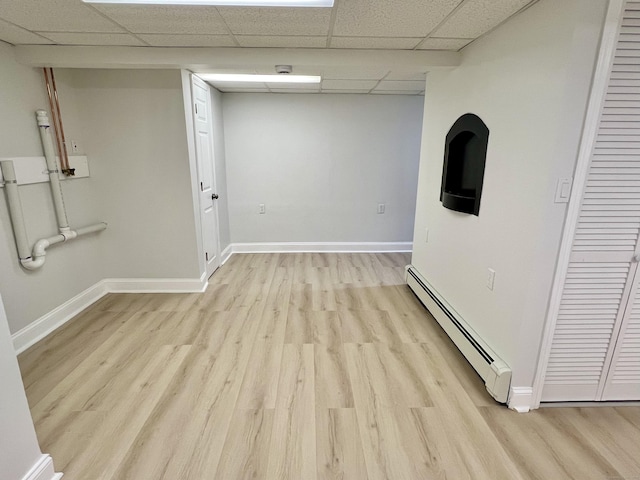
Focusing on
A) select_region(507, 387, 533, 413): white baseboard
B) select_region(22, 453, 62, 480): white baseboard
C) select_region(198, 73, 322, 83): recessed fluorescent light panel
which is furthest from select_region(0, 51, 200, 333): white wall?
select_region(507, 387, 533, 413): white baseboard

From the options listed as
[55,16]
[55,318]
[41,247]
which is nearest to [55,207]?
[41,247]

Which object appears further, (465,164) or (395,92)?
(395,92)

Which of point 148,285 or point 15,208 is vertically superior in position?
point 15,208

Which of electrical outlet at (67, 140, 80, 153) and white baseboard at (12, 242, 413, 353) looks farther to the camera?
electrical outlet at (67, 140, 80, 153)

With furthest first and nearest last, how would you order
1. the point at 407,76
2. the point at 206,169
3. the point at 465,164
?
the point at 206,169 → the point at 407,76 → the point at 465,164

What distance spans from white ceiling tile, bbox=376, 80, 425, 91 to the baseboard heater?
7.09ft

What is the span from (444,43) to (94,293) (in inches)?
150

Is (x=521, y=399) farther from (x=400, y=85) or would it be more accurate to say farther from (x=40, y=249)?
(x=40, y=249)

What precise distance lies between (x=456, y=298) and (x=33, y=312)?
3.31 m

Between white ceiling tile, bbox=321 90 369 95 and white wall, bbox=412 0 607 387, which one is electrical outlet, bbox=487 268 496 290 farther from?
white ceiling tile, bbox=321 90 369 95

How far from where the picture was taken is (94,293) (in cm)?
327

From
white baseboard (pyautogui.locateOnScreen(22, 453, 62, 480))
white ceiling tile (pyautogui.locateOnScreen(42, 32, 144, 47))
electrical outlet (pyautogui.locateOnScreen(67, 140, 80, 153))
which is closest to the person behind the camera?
white baseboard (pyautogui.locateOnScreen(22, 453, 62, 480))

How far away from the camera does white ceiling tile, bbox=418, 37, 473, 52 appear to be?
90.0 inches

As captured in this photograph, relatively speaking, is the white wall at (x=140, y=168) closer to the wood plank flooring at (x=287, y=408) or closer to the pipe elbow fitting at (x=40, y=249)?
the wood plank flooring at (x=287, y=408)
